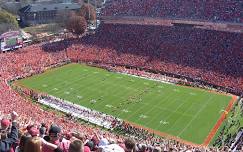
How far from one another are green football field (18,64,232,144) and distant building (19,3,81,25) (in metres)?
32.5

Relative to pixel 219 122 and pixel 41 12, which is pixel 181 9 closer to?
pixel 219 122

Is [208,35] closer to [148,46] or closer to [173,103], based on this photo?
[148,46]

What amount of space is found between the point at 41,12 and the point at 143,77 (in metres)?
39.6

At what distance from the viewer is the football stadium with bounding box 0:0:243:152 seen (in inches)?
1003

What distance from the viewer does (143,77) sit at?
37531mm

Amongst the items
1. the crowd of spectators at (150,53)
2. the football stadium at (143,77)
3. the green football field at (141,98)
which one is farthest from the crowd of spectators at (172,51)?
the green football field at (141,98)

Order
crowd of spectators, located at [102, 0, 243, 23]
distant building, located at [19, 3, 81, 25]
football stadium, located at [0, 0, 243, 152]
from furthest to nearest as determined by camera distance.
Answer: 1. distant building, located at [19, 3, 81, 25]
2. crowd of spectators, located at [102, 0, 243, 23]
3. football stadium, located at [0, 0, 243, 152]

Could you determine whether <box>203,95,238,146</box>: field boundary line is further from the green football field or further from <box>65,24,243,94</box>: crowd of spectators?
<box>65,24,243,94</box>: crowd of spectators

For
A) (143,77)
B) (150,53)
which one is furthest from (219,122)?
(150,53)

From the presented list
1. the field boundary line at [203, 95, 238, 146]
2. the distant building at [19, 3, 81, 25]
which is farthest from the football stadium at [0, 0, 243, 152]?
the distant building at [19, 3, 81, 25]

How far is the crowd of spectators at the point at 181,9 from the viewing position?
45594mm

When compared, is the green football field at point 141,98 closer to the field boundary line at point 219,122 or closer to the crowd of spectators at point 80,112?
the field boundary line at point 219,122

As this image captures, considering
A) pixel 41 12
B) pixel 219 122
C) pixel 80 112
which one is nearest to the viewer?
pixel 219 122

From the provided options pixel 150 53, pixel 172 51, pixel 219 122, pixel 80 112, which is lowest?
pixel 80 112
